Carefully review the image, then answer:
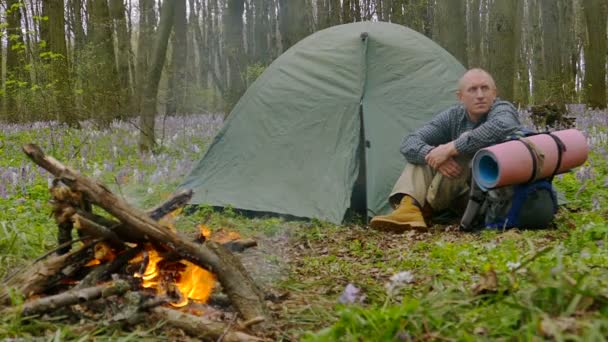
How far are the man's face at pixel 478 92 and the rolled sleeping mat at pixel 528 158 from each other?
698 mm

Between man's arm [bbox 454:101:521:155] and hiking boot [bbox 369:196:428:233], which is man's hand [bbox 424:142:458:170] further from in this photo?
hiking boot [bbox 369:196:428:233]

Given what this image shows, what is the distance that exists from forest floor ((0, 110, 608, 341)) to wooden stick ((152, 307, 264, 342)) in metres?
0.06

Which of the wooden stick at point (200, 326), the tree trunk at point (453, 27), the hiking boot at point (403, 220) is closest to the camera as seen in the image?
the wooden stick at point (200, 326)

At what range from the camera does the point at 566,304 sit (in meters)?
2.64

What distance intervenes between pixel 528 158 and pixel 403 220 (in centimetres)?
140

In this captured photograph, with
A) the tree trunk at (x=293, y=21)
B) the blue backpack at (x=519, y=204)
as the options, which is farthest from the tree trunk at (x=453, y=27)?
the blue backpack at (x=519, y=204)

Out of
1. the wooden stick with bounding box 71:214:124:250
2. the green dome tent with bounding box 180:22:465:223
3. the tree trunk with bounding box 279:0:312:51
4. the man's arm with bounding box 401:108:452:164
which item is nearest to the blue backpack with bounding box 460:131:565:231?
the man's arm with bounding box 401:108:452:164

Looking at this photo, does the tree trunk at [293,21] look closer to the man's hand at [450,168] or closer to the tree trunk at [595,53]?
the tree trunk at [595,53]

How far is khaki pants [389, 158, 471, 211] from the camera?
6273mm

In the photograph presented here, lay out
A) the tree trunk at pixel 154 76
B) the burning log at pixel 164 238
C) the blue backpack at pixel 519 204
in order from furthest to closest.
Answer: the tree trunk at pixel 154 76, the blue backpack at pixel 519 204, the burning log at pixel 164 238

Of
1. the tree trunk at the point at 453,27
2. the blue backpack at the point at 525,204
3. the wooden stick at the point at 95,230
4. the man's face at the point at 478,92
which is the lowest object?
the blue backpack at the point at 525,204

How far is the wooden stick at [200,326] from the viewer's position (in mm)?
2979

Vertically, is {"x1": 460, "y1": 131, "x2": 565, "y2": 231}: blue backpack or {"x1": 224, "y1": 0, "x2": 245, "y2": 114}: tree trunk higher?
{"x1": 224, "y1": 0, "x2": 245, "y2": 114}: tree trunk

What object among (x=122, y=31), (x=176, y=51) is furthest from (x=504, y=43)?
(x=176, y=51)
